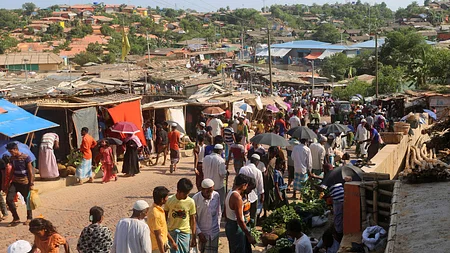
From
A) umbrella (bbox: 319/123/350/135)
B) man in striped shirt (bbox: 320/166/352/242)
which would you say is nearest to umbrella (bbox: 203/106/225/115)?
umbrella (bbox: 319/123/350/135)

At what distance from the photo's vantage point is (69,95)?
1421cm

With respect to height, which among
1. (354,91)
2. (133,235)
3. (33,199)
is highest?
(133,235)

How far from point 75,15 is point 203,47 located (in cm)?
5938

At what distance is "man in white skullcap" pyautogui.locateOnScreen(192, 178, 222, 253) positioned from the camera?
257 inches

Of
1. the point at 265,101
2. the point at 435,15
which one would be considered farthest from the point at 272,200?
the point at 435,15

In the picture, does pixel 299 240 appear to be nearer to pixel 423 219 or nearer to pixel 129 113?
pixel 423 219

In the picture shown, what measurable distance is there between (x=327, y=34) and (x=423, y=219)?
90.5m

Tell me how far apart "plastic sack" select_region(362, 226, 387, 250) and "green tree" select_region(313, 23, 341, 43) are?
86461 millimetres

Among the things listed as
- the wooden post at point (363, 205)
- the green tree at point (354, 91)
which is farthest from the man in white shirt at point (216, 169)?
the green tree at point (354, 91)

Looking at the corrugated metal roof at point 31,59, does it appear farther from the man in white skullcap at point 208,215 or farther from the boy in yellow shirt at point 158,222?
the boy in yellow shirt at point 158,222

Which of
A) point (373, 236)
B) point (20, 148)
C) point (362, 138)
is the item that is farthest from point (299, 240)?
point (362, 138)

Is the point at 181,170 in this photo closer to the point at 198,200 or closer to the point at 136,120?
the point at 136,120

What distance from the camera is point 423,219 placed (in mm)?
6059

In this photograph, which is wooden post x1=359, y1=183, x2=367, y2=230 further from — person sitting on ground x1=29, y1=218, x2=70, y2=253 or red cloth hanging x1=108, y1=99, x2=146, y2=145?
red cloth hanging x1=108, y1=99, x2=146, y2=145
